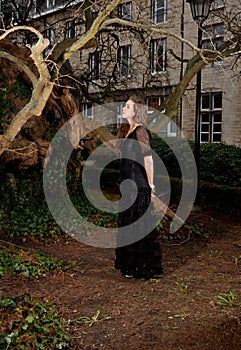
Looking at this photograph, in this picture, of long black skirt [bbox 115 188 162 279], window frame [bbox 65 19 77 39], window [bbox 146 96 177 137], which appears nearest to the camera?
long black skirt [bbox 115 188 162 279]

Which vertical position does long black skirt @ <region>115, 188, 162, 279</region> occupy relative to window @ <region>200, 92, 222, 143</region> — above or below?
below

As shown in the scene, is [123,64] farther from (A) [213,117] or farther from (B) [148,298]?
(A) [213,117]

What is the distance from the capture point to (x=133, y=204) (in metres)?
5.68

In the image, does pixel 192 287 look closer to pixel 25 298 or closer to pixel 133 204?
pixel 133 204

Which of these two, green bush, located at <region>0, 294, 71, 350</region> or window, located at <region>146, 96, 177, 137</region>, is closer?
green bush, located at <region>0, 294, 71, 350</region>

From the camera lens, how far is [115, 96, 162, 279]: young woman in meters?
5.52

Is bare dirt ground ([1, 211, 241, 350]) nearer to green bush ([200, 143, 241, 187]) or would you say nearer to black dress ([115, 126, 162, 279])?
black dress ([115, 126, 162, 279])

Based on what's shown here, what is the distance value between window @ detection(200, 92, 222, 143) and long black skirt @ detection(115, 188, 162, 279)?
1732 cm

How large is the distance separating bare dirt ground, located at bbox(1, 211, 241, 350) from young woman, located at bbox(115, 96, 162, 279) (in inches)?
10.3

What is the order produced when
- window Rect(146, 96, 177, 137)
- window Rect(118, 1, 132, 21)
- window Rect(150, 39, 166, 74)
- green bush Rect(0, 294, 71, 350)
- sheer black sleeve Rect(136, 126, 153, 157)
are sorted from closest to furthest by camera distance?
green bush Rect(0, 294, 71, 350) → sheer black sleeve Rect(136, 126, 153, 157) → window Rect(118, 1, 132, 21) → window Rect(150, 39, 166, 74) → window Rect(146, 96, 177, 137)

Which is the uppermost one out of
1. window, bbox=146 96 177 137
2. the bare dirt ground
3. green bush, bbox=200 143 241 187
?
window, bbox=146 96 177 137

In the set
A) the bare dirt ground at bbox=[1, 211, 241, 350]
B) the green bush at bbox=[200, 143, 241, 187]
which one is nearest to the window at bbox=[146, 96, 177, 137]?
the green bush at bbox=[200, 143, 241, 187]

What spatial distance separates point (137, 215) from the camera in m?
5.67

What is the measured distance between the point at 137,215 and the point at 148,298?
108 cm
